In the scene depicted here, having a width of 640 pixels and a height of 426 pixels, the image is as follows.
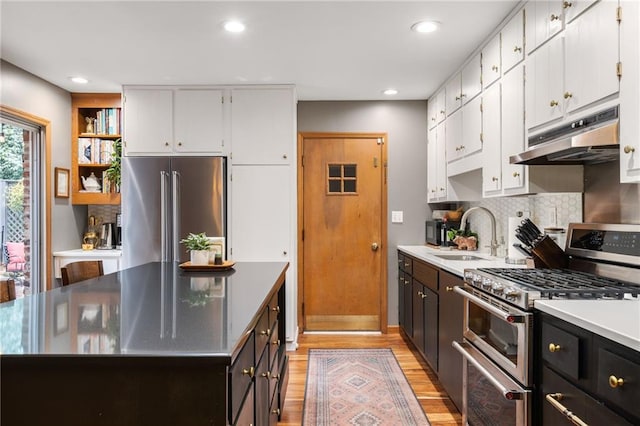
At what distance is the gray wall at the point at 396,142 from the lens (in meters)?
4.34

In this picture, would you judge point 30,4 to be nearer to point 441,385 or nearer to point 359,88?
point 359,88

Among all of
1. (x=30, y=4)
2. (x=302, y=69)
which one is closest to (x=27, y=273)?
(x=30, y=4)

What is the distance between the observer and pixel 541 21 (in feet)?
6.78

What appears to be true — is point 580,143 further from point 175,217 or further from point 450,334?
point 175,217

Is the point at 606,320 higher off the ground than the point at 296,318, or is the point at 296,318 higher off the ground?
the point at 606,320

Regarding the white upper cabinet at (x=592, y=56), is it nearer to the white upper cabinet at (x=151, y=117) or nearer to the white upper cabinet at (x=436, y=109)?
the white upper cabinet at (x=436, y=109)

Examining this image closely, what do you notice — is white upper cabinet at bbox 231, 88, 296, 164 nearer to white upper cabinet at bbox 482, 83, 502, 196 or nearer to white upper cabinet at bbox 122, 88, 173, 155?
white upper cabinet at bbox 122, 88, 173, 155

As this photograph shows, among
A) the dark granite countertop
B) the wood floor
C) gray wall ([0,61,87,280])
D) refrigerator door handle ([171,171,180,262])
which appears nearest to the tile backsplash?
the wood floor

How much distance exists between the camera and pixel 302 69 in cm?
340

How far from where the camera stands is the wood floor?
2.52m

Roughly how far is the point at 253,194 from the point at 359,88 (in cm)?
144

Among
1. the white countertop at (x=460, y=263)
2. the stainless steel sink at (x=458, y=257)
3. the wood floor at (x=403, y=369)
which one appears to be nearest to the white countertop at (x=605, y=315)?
the white countertop at (x=460, y=263)

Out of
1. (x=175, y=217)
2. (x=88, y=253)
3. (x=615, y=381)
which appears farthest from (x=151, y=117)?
(x=615, y=381)

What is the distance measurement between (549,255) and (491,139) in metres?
0.85
